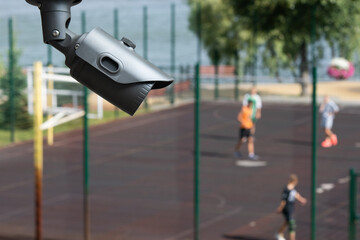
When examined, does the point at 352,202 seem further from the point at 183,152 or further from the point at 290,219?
the point at 183,152

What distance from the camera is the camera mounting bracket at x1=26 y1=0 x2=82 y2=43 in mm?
2562

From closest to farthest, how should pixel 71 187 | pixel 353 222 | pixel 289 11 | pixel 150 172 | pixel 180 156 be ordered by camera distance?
pixel 353 222 → pixel 71 187 → pixel 150 172 → pixel 180 156 → pixel 289 11

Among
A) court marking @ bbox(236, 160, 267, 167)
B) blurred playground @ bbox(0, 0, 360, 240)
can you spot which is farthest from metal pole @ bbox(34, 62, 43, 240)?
Result: court marking @ bbox(236, 160, 267, 167)

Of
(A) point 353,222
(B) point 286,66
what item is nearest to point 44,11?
(A) point 353,222

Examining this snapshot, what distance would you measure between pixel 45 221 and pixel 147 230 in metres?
1.93

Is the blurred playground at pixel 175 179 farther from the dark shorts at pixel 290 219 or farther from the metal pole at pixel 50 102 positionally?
the dark shorts at pixel 290 219

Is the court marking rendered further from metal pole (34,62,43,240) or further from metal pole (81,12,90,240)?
metal pole (34,62,43,240)

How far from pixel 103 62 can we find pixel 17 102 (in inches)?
922

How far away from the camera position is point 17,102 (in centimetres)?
2539

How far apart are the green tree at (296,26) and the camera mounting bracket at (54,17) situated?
933 inches

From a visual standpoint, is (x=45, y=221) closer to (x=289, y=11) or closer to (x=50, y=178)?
(x=50, y=178)

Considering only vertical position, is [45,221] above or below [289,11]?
below

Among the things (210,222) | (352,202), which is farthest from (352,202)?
(210,222)

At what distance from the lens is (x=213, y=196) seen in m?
16.9
